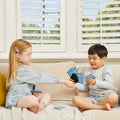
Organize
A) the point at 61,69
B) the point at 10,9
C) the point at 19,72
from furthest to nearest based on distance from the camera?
the point at 10,9 < the point at 61,69 < the point at 19,72

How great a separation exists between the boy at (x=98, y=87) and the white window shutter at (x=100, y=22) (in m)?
0.62

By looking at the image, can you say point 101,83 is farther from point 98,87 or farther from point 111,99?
point 111,99

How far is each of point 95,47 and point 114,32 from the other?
0.74 m

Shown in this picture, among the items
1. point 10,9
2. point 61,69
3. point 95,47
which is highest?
point 10,9

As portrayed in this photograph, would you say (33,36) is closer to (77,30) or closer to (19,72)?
(77,30)

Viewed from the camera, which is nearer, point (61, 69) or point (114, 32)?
point (61, 69)

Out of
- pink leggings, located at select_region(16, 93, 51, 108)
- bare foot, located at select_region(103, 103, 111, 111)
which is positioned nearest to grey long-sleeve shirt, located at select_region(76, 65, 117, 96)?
bare foot, located at select_region(103, 103, 111, 111)

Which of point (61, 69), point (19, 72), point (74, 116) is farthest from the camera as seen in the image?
point (61, 69)

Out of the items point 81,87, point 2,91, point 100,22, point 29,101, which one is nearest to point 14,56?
point 2,91

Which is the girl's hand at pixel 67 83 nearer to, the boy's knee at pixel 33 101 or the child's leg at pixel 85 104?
the child's leg at pixel 85 104

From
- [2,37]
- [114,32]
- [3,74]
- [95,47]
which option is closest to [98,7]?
[114,32]

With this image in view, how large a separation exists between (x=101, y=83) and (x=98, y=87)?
0.06 m

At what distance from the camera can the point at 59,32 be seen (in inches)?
120

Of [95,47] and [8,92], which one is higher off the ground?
[95,47]
